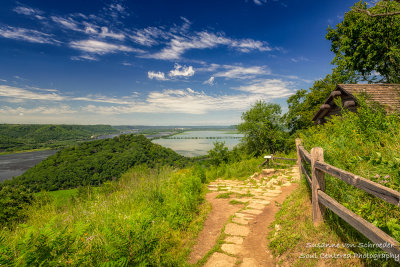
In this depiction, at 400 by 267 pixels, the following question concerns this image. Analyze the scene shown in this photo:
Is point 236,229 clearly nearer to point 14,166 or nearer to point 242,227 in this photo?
point 242,227

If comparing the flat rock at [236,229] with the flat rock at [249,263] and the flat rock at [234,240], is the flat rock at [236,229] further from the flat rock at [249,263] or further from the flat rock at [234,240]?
the flat rock at [249,263]

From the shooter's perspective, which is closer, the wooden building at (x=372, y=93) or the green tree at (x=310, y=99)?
the wooden building at (x=372, y=93)

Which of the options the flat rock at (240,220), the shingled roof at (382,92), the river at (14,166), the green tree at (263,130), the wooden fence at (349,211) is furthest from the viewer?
the river at (14,166)

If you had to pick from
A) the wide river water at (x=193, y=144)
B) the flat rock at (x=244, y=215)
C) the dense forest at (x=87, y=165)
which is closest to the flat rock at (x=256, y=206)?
the flat rock at (x=244, y=215)

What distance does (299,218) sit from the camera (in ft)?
11.3

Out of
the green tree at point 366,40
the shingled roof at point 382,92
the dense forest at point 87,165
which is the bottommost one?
the dense forest at point 87,165

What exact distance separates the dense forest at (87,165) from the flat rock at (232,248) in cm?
3637

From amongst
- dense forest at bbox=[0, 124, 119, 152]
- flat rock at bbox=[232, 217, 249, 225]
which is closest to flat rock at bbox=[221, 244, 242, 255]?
flat rock at bbox=[232, 217, 249, 225]

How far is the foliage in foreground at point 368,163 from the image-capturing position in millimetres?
1918

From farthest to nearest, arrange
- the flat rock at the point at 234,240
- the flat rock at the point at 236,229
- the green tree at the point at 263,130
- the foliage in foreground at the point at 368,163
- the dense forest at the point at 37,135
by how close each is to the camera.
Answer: the dense forest at the point at 37,135
the green tree at the point at 263,130
the flat rock at the point at 236,229
the flat rock at the point at 234,240
the foliage in foreground at the point at 368,163

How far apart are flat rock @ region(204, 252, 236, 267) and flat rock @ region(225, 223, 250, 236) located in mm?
765

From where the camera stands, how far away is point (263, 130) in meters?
19.6

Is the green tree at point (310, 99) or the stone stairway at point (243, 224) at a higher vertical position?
the green tree at point (310, 99)

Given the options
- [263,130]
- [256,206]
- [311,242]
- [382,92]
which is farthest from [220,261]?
[263,130]
